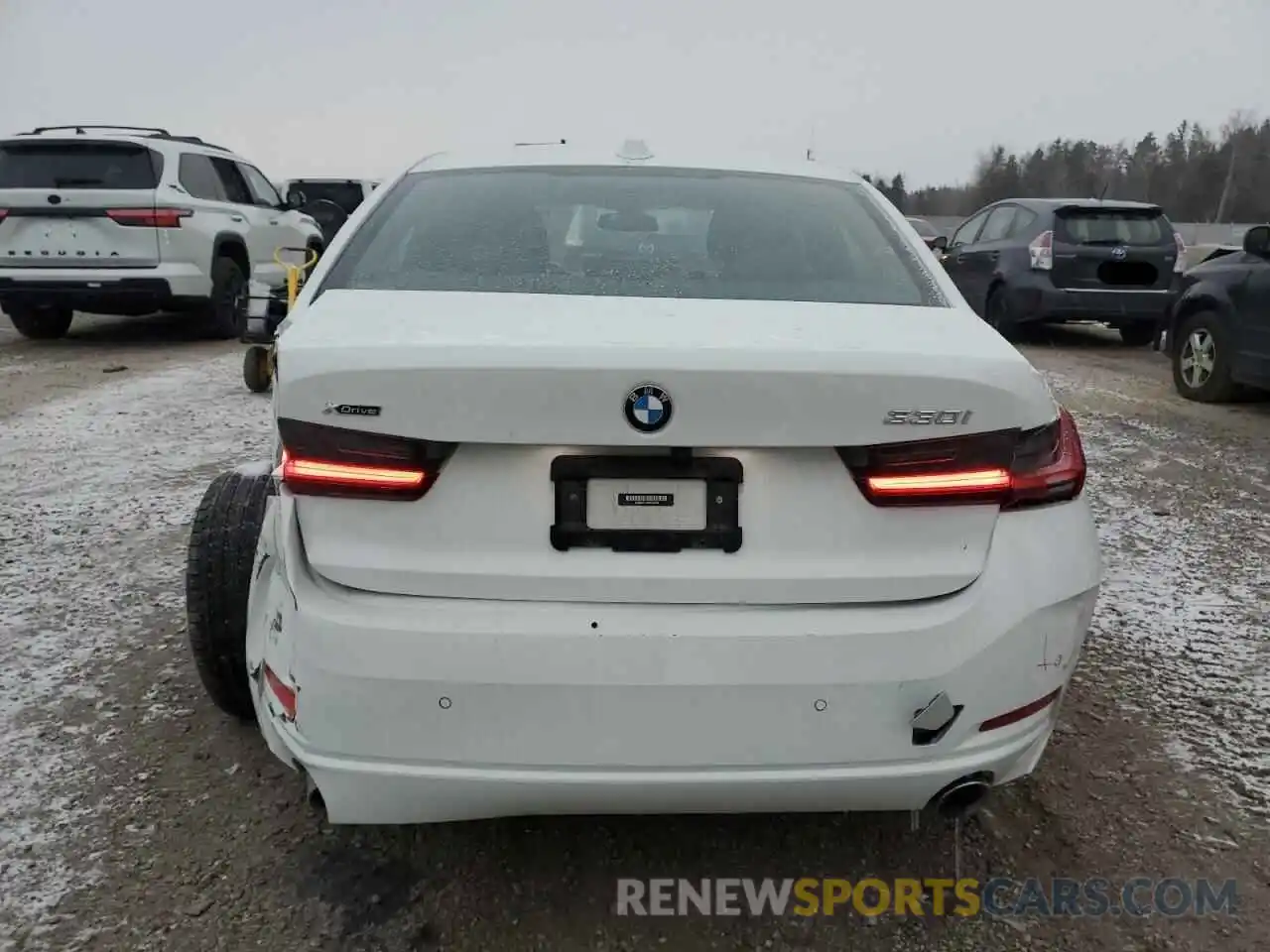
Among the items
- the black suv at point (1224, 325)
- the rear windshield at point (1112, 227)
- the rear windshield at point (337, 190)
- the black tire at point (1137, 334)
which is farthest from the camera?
the rear windshield at point (337, 190)

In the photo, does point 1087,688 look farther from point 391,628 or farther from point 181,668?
point 181,668

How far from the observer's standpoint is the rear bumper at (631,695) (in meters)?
1.71

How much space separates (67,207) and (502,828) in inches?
322

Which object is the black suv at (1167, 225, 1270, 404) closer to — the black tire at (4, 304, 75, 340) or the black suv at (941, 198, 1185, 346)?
the black suv at (941, 198, 1185, 346)

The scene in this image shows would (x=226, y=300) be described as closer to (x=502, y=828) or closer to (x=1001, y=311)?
(x=1001, y=311)

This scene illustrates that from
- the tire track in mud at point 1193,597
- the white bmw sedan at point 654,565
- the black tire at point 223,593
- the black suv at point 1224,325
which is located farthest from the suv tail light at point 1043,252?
the black tire at point 223,593

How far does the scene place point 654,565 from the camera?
1756mm

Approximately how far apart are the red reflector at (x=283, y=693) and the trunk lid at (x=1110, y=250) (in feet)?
30.4

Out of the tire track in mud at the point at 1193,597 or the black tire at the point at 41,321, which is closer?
the tire track in mud at the point at 1193,597

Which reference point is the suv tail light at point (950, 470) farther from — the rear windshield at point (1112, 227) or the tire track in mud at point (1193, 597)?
the rear windshield at point (1112, 227)

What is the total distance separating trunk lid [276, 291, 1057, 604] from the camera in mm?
1664

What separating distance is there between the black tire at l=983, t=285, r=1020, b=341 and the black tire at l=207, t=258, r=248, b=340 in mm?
7108

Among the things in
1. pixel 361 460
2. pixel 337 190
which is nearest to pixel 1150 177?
pixel 337 190

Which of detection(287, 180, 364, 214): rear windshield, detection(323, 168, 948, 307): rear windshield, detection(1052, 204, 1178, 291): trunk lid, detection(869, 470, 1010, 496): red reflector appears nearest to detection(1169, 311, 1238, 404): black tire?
detection(1052, 204, 1178, 291): trunk lid
